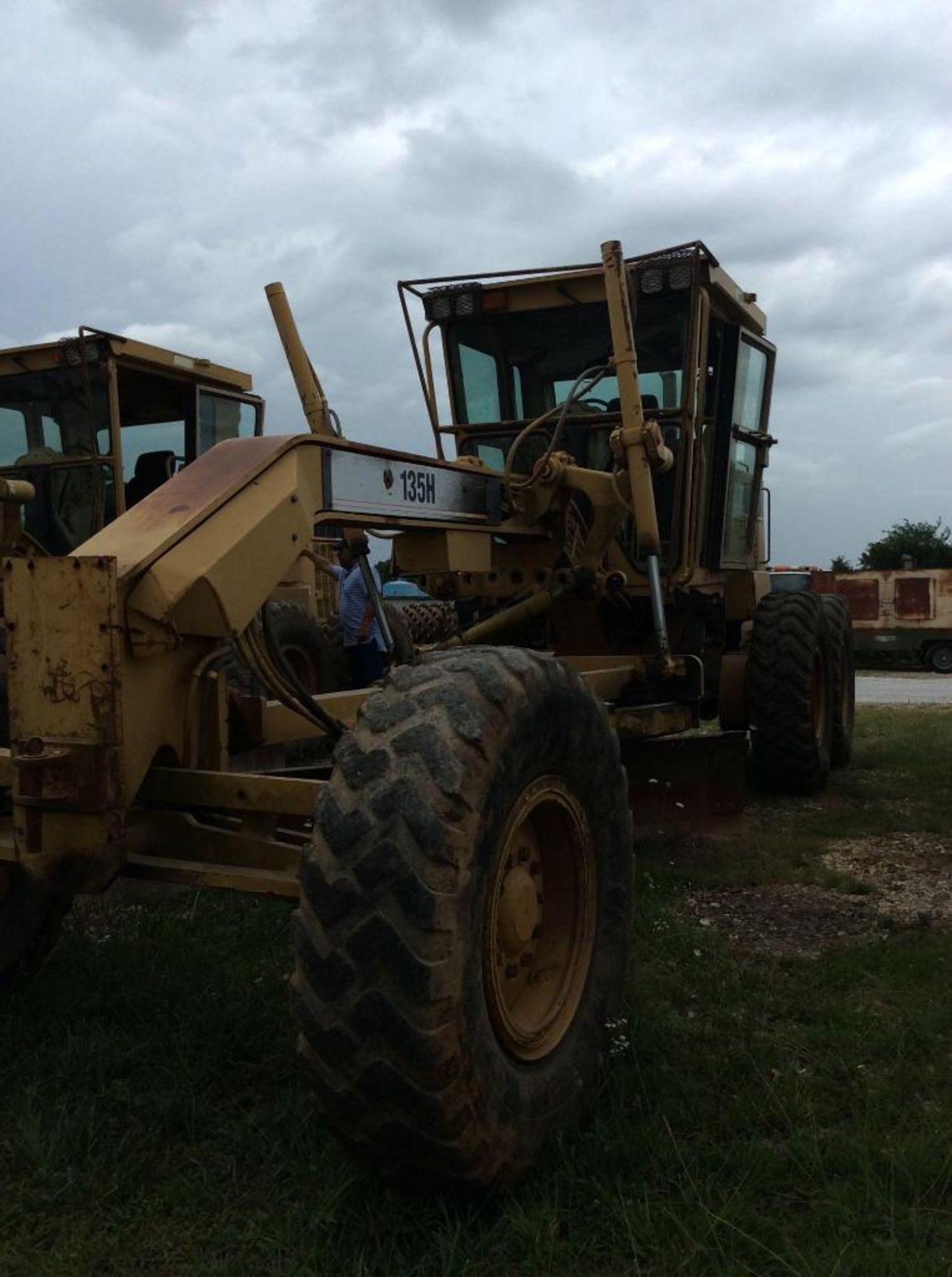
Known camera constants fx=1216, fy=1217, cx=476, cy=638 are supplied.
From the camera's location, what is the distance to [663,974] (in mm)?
4168

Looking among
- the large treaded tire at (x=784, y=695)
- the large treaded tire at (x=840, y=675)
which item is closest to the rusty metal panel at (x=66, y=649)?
the large treaded tire at (x=784, y=695)

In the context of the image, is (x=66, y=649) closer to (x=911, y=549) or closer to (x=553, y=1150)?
(x=553, y=1150)

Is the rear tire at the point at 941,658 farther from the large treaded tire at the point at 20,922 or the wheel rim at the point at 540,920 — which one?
the large treaded tire at the point at 20,922

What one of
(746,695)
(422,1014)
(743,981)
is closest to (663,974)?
(743,981)

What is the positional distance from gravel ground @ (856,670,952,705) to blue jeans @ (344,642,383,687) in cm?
887

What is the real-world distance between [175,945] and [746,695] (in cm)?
409

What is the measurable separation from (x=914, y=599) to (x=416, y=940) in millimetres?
21792

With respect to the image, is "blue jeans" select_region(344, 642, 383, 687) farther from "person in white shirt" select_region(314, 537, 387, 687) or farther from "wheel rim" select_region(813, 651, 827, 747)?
"wheel rim" select_region(813, 651, 827, 747)

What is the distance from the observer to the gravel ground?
15062mm

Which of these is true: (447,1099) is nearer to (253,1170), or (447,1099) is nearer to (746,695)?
(253,1170)

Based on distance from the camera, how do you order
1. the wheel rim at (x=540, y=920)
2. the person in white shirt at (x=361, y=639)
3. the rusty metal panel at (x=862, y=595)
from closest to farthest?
the wheel rim at (x=540, y=920) < the person in white shirt at (x=361, y=639) < the rusty metal panel at (x=862, y=595)

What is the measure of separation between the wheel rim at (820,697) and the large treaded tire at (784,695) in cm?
25

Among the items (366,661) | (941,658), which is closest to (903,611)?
(941,658)

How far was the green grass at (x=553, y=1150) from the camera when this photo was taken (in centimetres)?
254
